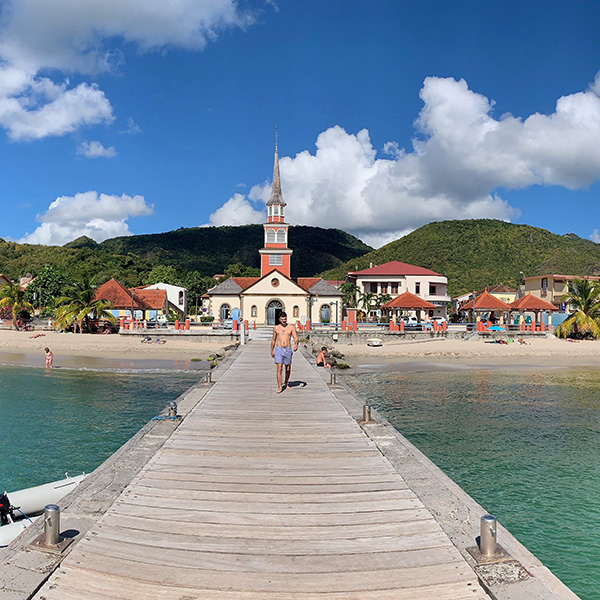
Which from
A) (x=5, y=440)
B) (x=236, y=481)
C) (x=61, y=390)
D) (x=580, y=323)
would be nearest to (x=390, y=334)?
(x=580, y=323)

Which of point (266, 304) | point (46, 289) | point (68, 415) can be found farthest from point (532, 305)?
point (46, 289)

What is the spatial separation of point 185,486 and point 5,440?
9694 millimetres

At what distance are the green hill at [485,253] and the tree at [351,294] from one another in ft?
79.6

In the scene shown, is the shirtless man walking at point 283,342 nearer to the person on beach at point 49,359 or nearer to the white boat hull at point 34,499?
the white boat hull at point 34,499

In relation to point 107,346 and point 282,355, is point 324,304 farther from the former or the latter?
point 282,355

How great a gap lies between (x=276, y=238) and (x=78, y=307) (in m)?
20.2

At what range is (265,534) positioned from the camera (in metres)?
4.62

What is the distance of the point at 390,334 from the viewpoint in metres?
40.6

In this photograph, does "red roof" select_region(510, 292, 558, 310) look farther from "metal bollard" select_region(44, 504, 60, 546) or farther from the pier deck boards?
"metal bollard" select_region(44, 504, 60, 546)

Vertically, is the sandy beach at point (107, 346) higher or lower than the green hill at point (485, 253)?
lower

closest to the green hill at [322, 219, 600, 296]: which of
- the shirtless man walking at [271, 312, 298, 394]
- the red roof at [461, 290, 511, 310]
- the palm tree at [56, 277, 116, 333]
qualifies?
the red roof at [461, 290, 511, 310]

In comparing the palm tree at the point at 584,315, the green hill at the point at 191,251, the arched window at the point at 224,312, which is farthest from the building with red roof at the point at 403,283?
the green hill at the point at 191,251

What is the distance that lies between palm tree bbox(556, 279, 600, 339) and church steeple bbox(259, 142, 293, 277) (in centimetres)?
2580

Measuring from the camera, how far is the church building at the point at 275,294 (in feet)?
153
